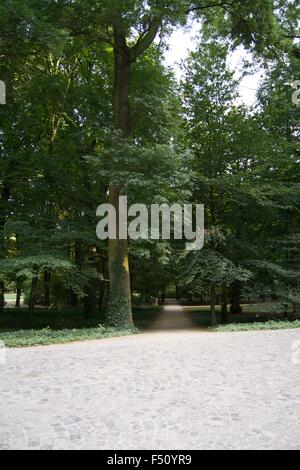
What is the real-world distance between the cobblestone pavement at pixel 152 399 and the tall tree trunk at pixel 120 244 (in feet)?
18.0

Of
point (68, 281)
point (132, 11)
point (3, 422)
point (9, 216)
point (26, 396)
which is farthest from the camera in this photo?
point (9, 216)

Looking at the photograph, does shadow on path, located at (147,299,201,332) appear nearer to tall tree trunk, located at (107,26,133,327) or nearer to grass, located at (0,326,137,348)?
tall tree trunk, located at (107,26,133,327)

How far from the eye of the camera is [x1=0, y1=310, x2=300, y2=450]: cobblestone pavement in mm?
4301

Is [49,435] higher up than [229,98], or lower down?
lower down

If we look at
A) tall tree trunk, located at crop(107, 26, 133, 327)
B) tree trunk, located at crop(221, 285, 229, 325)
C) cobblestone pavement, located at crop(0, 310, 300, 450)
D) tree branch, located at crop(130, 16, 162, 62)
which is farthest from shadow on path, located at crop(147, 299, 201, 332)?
tree branch, located at crop(130, 16, 162, 62)

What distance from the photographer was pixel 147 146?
563 inches

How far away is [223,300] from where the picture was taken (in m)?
19.1

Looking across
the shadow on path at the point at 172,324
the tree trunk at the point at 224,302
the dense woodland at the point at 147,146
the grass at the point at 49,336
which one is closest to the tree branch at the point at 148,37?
the dense woodland at the point at 147,146

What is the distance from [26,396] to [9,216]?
1175 cm

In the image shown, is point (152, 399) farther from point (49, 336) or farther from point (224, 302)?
point (224, 302)

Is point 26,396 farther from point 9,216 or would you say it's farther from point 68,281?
point 9,216

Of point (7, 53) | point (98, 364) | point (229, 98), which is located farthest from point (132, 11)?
point (98, 364)

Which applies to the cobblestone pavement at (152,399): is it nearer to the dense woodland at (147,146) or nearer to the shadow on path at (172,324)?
the dense woodland at (147,146)

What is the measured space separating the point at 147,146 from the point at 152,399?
1034 cm
